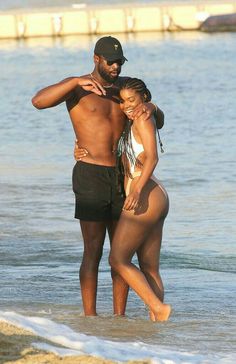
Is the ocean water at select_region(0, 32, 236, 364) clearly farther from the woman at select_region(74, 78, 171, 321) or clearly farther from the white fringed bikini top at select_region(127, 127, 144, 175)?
the white fringed bikini top at select_region(127, 127, 144, 175)

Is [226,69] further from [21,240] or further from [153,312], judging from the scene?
[153,312]

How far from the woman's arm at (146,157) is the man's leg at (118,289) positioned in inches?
14.6

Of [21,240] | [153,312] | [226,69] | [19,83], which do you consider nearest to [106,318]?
[153,312]

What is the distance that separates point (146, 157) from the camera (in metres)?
7.96

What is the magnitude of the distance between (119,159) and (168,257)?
371 cm

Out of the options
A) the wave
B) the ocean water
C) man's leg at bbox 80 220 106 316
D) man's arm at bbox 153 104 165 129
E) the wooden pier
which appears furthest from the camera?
the wooden pier

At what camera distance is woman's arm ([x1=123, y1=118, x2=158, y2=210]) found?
7.92 meters

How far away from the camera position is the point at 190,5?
5419cm

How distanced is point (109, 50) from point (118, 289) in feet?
4.90

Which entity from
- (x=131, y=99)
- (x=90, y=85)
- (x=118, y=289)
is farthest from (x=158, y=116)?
(x=118, y=289)

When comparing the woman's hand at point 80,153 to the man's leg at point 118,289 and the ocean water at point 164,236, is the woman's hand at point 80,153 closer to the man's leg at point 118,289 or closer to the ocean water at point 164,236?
the man's leg at point 118,289

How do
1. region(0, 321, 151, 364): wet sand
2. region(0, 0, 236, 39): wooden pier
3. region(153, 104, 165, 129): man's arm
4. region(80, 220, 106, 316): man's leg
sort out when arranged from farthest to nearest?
region(0, 0, 236, 39): wooden pier < region(80, 220, 106, 316): man's leg < region(153, 104, 165, 129): man's arm < region(0, 321, 151, 364): wet sand

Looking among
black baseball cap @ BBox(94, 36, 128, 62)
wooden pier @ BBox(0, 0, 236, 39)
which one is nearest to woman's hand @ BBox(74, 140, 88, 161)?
black baseball cap @ BBox(94, 36, 128, 62)

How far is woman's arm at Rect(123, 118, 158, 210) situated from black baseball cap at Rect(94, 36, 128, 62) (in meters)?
0.42
